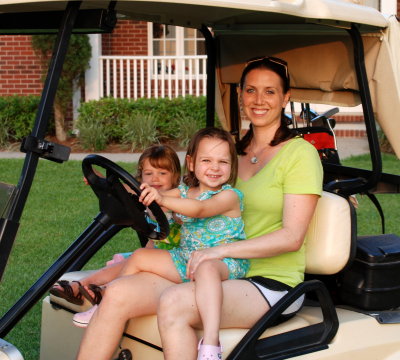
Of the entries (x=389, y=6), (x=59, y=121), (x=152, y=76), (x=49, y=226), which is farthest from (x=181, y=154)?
(x=389, y=6)

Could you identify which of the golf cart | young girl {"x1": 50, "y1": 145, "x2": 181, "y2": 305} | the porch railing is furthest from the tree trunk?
young girl {"x1": 50, "y1": 145, "x2": 181, "y2": 305}

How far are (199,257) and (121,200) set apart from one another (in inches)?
13.4

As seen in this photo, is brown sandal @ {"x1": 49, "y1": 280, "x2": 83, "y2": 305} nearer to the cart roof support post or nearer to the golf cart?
the golf cart

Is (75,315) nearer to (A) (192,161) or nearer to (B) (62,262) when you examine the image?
(B) (62,262)

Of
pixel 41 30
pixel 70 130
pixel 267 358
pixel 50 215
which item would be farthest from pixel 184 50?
pixel 267 358

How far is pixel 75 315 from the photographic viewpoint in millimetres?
2963

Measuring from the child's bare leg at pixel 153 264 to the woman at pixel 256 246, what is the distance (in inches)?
1.8

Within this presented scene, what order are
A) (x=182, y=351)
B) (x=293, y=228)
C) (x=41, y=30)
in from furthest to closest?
(x=41, y=30) → (x=293, y=228) → (x=182, y=351)

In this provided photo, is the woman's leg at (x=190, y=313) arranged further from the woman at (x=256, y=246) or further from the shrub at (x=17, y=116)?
the shrub at (x=17, y=116)

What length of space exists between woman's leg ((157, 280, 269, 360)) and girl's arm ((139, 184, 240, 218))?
10.1 inches

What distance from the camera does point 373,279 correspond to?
3.19 metres

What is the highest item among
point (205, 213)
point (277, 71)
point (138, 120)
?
point (277, 71)

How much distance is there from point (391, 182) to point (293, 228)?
74cm

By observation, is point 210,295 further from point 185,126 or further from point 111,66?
point 111,66
